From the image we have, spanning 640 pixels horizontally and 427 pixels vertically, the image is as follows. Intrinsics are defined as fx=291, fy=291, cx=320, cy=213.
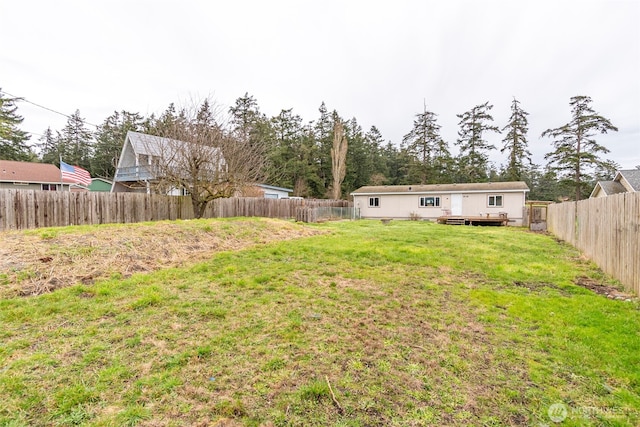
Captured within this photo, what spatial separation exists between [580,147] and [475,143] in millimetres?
9045

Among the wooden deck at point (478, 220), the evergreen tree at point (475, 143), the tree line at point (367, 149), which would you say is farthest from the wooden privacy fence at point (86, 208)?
the evergreen tree at point (475, 143)

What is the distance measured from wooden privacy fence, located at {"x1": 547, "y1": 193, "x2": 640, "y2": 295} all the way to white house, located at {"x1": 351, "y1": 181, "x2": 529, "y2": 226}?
11.9 metres

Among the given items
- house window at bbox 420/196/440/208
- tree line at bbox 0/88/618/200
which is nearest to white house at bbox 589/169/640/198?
house window at bbox 420/196/440/208

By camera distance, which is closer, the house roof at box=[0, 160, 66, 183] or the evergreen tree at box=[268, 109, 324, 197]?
the house roof at box=[0, 160, 66, 183]

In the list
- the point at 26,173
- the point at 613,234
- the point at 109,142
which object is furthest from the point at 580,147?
the point at 109,142

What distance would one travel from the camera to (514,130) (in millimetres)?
31656

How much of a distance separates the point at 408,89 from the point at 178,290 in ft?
49.3

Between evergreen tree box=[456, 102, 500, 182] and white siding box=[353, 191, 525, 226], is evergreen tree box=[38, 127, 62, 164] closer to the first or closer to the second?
white siding box=[353, 191, 525, 226]

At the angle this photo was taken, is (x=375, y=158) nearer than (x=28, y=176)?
No

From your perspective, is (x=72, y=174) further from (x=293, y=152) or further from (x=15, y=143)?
(x=15, y=143)

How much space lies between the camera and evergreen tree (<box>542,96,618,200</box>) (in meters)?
26.5

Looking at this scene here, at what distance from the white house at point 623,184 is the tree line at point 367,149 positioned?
896cm

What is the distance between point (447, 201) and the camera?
2133 cm

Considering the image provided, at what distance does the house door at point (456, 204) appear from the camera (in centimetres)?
2097
